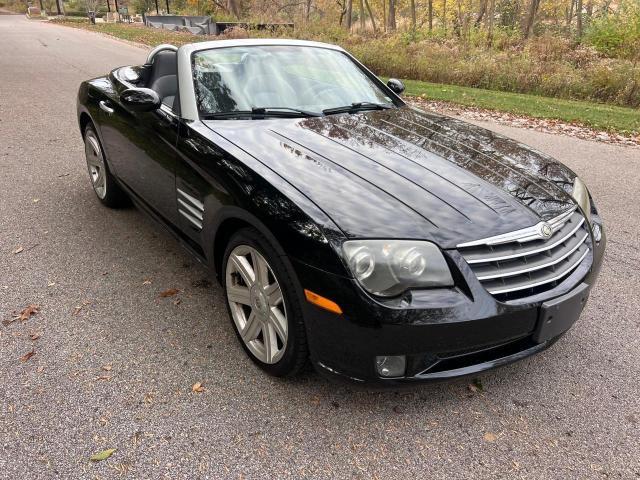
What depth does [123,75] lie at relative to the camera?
4410 millimetres

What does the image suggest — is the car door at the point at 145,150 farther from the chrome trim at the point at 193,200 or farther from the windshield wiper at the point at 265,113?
the windshield wiper at the point at 265,113

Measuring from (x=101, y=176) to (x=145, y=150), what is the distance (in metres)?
1.40

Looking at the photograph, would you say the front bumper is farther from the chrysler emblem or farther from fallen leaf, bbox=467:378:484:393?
fallen leaf, bbox=467:378:484:393

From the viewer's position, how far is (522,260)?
2123mm

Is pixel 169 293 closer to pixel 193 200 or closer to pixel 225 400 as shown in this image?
pixel 193 200

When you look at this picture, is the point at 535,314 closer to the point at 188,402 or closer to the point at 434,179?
the point at 434,179

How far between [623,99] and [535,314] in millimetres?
11797

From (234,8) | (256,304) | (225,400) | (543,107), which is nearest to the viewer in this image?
(225,400)

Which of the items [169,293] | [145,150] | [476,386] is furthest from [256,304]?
[145,150]

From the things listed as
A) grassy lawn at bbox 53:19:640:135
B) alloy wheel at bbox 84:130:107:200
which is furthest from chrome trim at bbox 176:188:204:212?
grassy lawn at bbox 53:19:640:135

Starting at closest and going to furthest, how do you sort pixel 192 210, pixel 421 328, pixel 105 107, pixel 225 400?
pixel 421 328, pixel 225 400, pixel 192 210, pixel 105 107

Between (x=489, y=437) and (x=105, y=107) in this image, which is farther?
(x=105, y=107)

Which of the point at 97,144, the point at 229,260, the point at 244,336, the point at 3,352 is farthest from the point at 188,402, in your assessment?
the point at 97,144

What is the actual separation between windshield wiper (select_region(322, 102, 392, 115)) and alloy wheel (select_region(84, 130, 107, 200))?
2.22 metres
